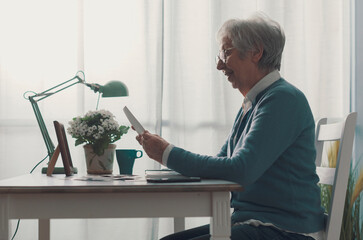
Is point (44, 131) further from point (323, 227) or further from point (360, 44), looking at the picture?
point (360, 44)

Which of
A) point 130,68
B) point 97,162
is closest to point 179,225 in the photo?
point 97,162

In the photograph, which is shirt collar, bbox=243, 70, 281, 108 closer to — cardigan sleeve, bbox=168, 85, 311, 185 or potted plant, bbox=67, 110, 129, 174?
cardigan sleeve, bbox=168, 85, 311, 185

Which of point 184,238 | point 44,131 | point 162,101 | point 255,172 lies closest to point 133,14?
point 162,101

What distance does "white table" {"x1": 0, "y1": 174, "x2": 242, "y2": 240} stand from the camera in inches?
54.8

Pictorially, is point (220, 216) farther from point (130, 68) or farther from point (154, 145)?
point (130, 68)

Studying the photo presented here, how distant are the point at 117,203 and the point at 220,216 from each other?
28 cm

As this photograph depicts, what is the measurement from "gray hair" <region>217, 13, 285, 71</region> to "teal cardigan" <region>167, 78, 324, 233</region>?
193mm

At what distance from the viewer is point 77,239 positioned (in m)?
3.11

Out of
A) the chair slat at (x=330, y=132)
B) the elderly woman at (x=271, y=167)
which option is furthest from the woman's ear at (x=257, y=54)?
the chair slat at (x=330, y=132)

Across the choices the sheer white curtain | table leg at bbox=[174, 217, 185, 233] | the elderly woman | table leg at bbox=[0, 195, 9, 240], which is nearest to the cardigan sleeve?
the elderly woman

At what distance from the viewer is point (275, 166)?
1.62 metres

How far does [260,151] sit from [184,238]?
1.74 ft

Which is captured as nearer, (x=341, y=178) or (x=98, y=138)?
(x=341, y=178)

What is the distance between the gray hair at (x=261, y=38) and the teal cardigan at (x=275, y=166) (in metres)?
0.19
